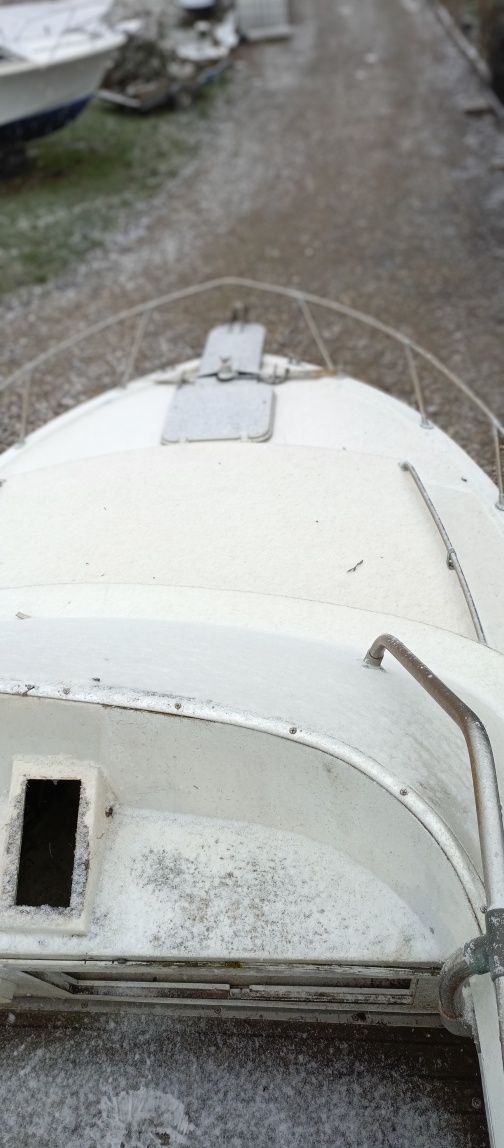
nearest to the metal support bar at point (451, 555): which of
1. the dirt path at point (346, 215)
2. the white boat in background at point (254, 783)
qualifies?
the white boat in background at point (254, 783)

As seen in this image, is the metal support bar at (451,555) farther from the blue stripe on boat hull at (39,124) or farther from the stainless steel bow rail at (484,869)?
the blue stripe on boat hull at (39,124)

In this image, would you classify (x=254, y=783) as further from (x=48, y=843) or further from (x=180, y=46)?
(x=180, y=46)

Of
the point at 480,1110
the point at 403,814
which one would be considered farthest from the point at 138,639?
the point at 480,1110

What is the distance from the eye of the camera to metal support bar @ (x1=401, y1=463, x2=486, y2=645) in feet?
7.79

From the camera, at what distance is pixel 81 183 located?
9.04 m

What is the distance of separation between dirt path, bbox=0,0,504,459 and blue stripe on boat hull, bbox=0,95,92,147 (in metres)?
1.64

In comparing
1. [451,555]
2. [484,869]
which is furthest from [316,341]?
[484,869]

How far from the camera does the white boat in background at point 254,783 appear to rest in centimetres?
182

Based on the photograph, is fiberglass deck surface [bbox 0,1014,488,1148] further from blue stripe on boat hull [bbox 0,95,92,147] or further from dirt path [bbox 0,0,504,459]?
blue stripe on boat hull [bbox 0,95,92,147]

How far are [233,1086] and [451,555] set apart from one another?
1715mm

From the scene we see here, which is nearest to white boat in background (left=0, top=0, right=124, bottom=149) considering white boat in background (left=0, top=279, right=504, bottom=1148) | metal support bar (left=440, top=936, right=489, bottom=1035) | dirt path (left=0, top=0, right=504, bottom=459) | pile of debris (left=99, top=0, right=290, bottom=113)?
pile of debris (left=99, top=0, right=290, bottom=113)

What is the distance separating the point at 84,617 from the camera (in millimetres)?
2207

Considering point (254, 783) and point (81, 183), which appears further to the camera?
point (81, 183)

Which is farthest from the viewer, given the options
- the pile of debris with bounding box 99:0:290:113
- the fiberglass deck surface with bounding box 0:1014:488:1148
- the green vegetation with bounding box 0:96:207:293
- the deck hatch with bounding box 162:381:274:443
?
the pile of debris with bounding box 99:0:290:113
